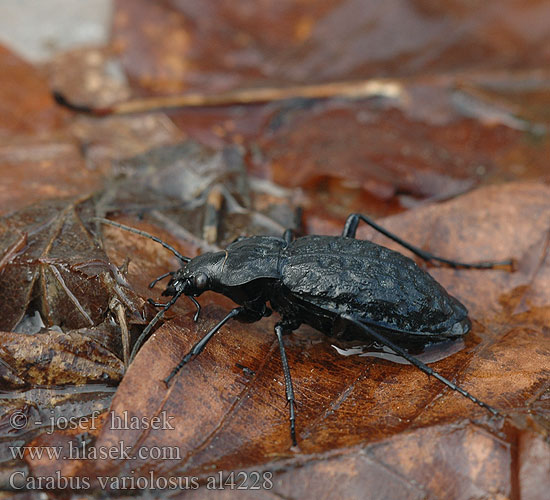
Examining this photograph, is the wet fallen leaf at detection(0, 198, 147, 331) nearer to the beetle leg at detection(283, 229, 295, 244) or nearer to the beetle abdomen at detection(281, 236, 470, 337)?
the beetle abdomen at detection(281, 236, 470, 337)

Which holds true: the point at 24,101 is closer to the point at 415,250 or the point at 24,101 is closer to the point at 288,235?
the point at 288,235

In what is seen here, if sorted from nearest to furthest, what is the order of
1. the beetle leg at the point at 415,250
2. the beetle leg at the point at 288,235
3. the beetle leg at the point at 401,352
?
the beetle leg at the point at 401,352 → the beetle leg at the point at 415,250 → the beetle leg at the point at 288,235

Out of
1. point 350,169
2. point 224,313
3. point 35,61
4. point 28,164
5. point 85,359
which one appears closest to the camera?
point 85,359

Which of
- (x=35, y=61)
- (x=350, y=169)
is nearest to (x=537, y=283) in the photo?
(x=350, y=169)

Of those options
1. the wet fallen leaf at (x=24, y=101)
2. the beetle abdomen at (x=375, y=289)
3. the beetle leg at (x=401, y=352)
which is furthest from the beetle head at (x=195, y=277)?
the wet fallen leaf at (x=24, y=101)

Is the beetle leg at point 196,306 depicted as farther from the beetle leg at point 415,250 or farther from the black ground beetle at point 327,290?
the beetle leg at point 415,250

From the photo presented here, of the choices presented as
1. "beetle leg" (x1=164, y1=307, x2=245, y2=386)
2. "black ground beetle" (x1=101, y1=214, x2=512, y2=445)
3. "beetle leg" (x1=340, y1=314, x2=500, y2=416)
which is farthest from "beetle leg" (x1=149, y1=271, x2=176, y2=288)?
"beetle leg" (x1=340, y1=314, x2=500, y2=416)

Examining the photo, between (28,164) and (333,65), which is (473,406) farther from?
(333,65)
